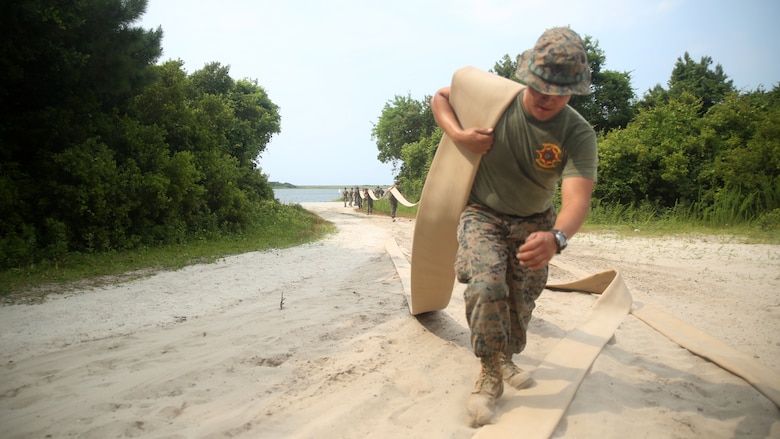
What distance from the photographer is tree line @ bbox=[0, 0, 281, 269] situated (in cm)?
773

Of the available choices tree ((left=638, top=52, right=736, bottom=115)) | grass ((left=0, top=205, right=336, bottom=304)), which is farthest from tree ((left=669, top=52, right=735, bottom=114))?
grass ((left=0, top=205, right=336, bottom=304))

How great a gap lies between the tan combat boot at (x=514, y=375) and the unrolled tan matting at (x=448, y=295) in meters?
0.06

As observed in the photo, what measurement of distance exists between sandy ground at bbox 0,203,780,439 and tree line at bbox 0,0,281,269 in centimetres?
321

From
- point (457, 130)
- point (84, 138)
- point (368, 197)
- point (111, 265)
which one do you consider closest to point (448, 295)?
point (457, 130)

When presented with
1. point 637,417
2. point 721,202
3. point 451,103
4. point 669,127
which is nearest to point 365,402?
point 637,417

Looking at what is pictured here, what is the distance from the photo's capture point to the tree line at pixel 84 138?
7.73 m

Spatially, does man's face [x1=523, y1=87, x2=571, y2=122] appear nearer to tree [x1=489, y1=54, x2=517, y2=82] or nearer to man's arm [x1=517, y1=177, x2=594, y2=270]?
man's arm [x1=517, y1=177, x2=594, y2=270]

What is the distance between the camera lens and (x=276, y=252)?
1039cm

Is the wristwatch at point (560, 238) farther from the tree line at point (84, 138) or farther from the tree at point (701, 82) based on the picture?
the tree at point (701, 82)

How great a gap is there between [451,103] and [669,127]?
1724 cm

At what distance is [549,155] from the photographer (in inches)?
104

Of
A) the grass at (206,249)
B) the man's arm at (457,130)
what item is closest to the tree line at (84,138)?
the grass at (206,249)

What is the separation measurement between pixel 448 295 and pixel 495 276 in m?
1.65

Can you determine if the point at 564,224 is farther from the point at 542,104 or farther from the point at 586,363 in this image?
the point at 586,363
